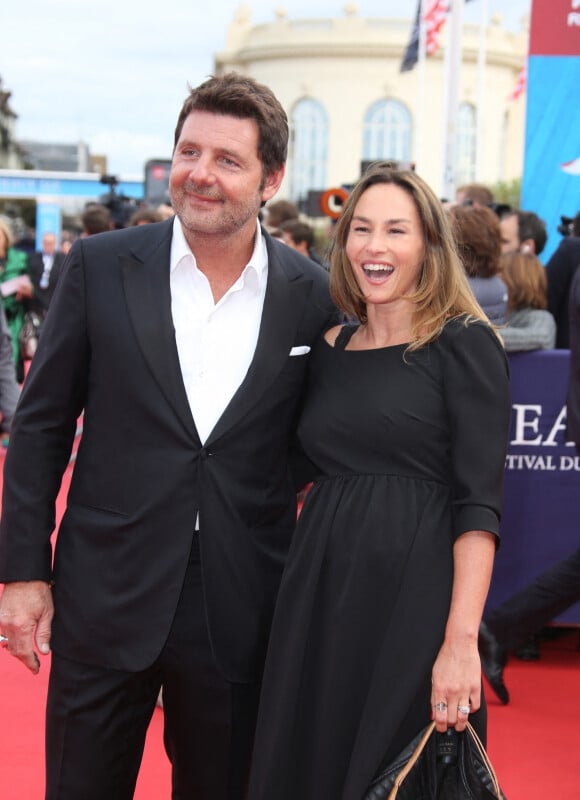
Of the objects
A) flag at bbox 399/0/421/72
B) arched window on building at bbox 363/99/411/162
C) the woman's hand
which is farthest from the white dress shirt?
arched window on building at bbox 363/99/411/162

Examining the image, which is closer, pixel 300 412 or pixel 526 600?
pixel 300 412

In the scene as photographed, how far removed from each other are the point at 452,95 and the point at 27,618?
10.3 metres

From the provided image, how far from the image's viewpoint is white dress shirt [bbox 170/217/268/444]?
246cm

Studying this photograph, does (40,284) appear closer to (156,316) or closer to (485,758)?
(156,316)

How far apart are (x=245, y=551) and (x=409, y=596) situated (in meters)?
0.40

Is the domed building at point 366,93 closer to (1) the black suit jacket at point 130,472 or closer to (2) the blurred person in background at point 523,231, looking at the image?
(2) the blurred person in background at point 523,231

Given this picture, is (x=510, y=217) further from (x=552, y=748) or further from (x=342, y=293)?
(x=342, y=293)

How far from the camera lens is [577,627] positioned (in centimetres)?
521

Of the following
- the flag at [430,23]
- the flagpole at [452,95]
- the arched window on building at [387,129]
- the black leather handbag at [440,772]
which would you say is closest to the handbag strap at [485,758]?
the black leather handbag at [440,772]

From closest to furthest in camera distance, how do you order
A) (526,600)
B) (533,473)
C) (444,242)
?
(444,242), (526,600), (533,473)

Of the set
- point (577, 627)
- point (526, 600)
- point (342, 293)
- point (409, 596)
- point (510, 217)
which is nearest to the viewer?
point (409, 596)

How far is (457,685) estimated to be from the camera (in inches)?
87.2

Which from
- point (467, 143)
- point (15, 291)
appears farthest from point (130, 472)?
point (467, 143)

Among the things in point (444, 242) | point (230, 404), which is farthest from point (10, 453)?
point (444, 242)
